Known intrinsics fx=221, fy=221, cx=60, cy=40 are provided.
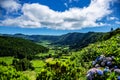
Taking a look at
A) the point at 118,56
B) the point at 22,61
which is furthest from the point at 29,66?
the point at 118,56

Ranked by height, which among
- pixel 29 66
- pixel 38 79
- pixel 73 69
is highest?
pixel 73 69

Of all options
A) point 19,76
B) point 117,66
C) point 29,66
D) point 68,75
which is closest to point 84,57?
point 68,75

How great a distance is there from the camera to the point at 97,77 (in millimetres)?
10961

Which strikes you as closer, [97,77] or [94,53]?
[97,77]

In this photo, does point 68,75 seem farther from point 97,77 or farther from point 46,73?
point 97,77

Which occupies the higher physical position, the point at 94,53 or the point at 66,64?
the point at 94,53

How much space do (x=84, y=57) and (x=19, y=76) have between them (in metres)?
6.67

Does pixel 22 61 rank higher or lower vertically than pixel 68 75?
lower

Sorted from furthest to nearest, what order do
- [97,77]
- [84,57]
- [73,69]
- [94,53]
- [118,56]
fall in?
[73,69] → [84,57] → [94,53] → [118,56] → [97,77]

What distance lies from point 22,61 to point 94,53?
157428 mm

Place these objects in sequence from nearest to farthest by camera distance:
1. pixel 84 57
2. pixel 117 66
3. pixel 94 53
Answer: pixel 117 66 → pixel 94 53 → pixel 84 57

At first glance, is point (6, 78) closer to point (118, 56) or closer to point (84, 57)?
point (84, 57)

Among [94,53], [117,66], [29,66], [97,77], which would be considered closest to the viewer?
[97,77]

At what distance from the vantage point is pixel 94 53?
19.2 m
